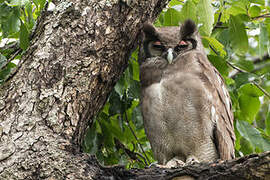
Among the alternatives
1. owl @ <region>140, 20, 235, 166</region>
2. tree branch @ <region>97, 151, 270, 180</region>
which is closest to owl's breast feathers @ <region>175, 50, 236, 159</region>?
owl @ <region>140, 20, 235, 166</region>

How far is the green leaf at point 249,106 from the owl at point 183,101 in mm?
142

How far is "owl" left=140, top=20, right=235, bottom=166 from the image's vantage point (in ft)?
10.8

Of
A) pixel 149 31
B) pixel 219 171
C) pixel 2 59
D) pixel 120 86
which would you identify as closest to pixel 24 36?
pixel 2 59

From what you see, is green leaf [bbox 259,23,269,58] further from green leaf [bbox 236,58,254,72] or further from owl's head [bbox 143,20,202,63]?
owl's head [bbox 143,20,202,63]

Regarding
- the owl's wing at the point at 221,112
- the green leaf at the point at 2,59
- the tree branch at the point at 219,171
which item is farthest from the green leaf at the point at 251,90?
the green leaf at the point at 2,59

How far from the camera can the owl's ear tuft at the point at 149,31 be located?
125 inches

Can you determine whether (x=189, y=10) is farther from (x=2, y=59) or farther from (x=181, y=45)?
(x=2, y=59)

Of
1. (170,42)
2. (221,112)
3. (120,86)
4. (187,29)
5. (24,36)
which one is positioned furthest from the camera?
(170,42)

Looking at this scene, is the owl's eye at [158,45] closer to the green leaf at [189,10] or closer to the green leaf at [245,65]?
the green leaf at [189,10]

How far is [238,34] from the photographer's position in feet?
9.12

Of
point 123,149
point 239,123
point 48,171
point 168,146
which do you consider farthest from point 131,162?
point 48,171

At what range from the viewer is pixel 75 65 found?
2.56 m

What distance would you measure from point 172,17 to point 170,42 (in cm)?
38

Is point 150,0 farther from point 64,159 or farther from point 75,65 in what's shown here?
point 64,159
